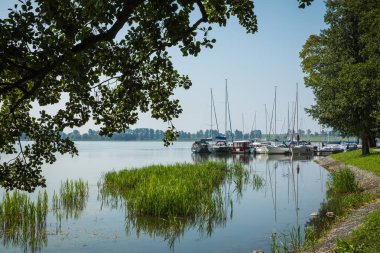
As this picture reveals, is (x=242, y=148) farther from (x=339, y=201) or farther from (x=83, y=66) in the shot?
(x=83, y=66)

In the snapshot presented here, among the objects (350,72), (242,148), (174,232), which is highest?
(350,72)

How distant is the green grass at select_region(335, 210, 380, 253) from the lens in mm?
9631

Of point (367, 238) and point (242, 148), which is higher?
point (242, 148)

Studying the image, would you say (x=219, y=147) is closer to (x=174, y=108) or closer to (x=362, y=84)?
(x=362, y=84)

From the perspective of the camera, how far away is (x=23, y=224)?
1755 cm

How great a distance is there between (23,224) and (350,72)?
3165cm

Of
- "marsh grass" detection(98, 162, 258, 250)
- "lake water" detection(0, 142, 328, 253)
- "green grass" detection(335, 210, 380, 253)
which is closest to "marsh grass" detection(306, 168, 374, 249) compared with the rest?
"lake water" detection(0, 142, 328, 253)

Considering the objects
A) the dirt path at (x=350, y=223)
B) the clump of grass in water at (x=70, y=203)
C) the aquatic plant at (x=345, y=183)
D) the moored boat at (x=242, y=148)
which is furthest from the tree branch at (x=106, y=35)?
the moored boat at (x=242, y=148)

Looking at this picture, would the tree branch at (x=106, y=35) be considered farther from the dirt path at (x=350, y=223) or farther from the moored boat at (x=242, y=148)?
the moored boat at (x=242, y=148)

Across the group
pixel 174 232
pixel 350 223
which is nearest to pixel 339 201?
pixel 350 223

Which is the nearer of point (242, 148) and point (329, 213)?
point (329, 213)

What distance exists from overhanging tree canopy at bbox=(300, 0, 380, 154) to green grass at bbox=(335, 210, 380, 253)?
79.1 feet

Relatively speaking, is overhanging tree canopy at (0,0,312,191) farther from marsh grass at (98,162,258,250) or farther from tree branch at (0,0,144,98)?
marsh grass at (98,162,258,250)

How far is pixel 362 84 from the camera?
3416cm
